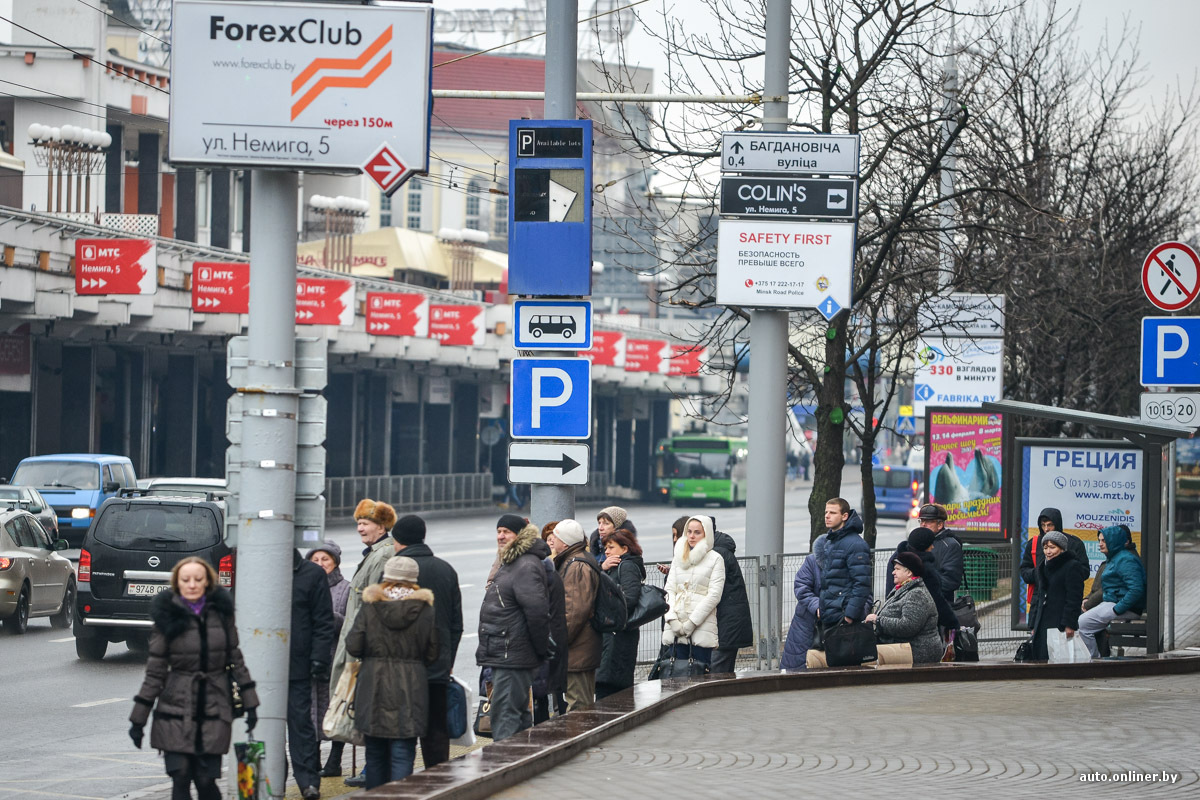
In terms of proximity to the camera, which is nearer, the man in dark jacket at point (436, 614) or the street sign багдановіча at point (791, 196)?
the man in dark jacket at point (436, 614)

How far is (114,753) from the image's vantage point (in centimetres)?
1133

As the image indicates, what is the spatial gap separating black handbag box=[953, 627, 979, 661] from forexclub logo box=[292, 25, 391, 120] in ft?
26.1

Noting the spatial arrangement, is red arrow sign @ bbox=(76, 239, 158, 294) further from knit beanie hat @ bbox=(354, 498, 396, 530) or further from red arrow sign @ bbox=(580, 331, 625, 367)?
red arrow sign @ bbox=(580, 331, 625, 367)

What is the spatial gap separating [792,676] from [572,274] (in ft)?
12.2

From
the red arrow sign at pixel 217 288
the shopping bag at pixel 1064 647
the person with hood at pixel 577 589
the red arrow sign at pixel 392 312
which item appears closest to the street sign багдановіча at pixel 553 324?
the person with hood at pixel 577 589

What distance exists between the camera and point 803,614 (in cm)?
1309

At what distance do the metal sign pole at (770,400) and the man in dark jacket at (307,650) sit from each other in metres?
5.68

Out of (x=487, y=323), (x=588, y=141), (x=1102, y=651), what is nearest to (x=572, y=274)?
(x=588, y=141)

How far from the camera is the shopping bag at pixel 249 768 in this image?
25.2ft

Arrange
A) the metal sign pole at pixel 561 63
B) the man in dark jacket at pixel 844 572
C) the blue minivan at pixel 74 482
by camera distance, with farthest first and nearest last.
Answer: the blue minivan at pixel 74 482, the man in dark jacket at pixel 844 572, the metal sign pole at pixel 561 63

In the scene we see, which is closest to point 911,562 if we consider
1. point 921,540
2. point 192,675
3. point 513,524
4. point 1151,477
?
point 921,540

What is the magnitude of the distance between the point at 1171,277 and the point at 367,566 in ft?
25.3

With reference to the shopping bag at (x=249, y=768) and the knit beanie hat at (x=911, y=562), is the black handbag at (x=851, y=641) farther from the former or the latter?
the shopping bag at (x=249, y=768)

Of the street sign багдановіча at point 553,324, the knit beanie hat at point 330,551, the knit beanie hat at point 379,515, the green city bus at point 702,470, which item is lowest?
the green city bus at point 702,470
